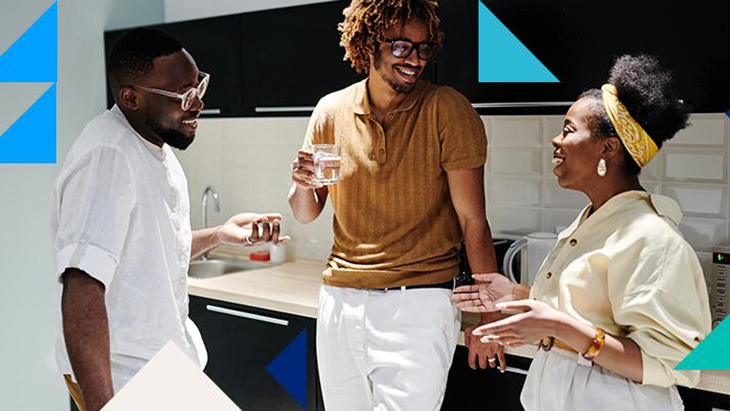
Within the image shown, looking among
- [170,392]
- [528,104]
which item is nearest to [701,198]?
[528,104]

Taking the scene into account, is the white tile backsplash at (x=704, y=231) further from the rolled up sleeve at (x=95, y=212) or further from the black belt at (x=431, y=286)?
the rolled up sleeve at (x=95, y=212)

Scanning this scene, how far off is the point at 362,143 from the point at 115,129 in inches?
31.3

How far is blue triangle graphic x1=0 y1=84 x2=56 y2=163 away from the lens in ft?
11.2

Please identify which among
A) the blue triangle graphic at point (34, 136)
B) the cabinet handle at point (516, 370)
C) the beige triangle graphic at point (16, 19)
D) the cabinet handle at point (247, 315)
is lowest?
the cabinet handle at point (516, 370)

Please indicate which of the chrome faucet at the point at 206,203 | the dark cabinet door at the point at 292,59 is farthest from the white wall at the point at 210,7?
the chrome faucet at the point at 206,203

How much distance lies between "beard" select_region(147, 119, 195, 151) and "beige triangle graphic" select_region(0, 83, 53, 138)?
1.78 m

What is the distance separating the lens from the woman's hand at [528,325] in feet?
5.93

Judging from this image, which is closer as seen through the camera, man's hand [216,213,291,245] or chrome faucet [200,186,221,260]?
man's hand [216,213,291,245]

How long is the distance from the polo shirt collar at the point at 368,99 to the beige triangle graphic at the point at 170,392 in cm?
153

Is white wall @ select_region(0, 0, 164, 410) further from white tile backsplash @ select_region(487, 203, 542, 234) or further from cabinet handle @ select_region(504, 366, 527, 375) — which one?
cabinet handle @ select_region(504, 366, 527, 375)

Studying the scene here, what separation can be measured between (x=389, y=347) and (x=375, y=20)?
898 mm

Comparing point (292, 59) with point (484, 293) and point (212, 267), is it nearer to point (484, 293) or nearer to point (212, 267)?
point (212, 267)

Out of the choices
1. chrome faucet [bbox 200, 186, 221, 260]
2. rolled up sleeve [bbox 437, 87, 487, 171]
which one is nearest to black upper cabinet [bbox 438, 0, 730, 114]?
rolled up sleeve [bbox 437, 87, 487, 171]

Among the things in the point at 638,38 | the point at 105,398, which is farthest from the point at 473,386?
the point at 105,398
